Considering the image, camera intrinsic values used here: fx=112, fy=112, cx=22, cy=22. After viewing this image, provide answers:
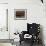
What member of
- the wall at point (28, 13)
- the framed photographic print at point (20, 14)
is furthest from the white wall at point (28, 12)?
the framed photographic print at point (20, 14)

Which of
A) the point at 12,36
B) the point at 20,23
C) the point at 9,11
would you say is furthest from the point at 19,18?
the point at 12,36

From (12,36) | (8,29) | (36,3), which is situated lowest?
(12,36)

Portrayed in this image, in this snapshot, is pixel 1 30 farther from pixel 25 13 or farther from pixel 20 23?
pixel 25 13

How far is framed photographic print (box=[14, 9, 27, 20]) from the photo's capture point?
4691 millimetres

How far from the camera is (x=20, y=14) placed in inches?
185

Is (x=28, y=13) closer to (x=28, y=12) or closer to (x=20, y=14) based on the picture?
(x=28, y=12)

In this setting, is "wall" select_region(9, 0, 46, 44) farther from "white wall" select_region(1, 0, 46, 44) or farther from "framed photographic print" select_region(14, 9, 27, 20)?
"framed photographic print" select_region(14, 9, 27, 20)

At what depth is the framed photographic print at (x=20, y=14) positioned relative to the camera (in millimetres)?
4691

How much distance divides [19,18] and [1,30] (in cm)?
92

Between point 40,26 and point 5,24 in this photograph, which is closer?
point 40,26

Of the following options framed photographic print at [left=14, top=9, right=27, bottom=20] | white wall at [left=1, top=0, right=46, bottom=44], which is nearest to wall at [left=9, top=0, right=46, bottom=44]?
white wall at [left=1, top=0, right=46, bottom=44]

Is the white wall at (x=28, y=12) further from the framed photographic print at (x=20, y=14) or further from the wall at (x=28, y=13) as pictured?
the framed photographic print at (x=20, y=14)

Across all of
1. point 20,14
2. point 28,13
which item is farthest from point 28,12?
point 20,14

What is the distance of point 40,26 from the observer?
4488 mm
